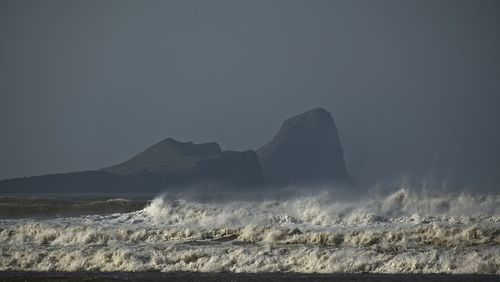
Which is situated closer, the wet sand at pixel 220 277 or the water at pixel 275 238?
the wet sand at pixel 220 277

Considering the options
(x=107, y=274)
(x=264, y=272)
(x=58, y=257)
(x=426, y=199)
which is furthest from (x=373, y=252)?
(x=426, y=199)

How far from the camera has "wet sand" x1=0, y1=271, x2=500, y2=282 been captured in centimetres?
1975

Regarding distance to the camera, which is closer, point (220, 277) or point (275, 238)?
point (220, 277)

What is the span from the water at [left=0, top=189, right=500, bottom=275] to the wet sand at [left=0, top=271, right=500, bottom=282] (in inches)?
53.3

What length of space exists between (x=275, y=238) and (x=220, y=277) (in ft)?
38.5

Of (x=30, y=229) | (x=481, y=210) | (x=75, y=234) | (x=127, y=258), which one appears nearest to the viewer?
(x=127, y=258)

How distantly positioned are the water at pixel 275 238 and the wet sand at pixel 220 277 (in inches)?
53.3

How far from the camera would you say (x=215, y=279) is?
20.0m

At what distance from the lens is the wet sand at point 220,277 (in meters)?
19.8

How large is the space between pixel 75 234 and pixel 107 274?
12.8 metres

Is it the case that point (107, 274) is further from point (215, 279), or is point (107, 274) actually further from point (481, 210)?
point (481, 210)

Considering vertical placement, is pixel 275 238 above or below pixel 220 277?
below

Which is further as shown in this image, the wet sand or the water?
the water

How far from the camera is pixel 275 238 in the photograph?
32.1 m
